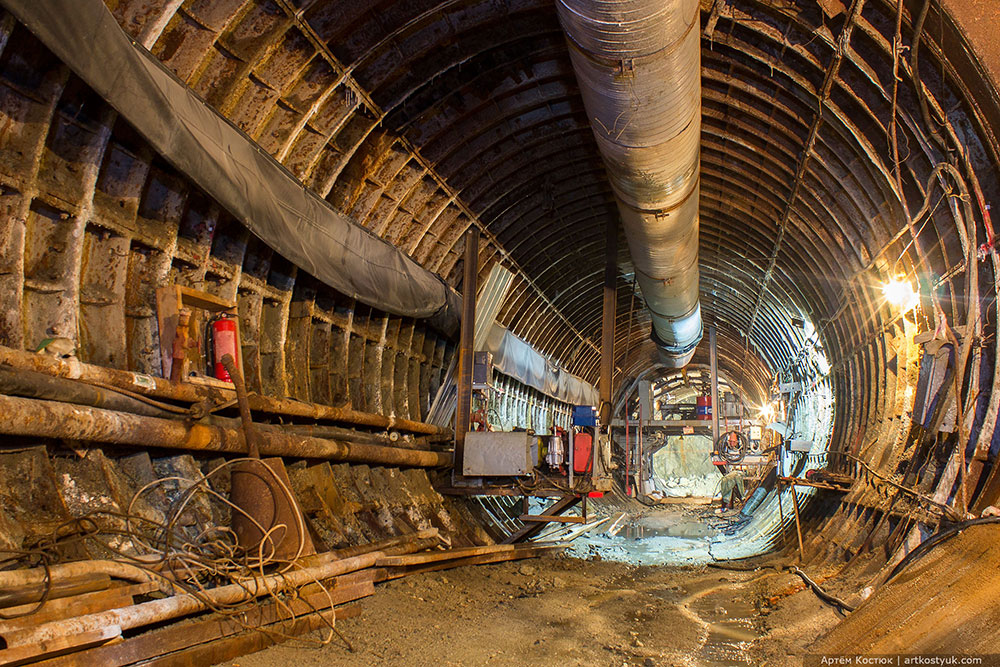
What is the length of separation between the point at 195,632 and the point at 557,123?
7961 millimetres

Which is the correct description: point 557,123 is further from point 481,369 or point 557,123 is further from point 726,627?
point 726,627

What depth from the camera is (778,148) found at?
29.8 ft

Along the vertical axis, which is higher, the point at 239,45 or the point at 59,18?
the point at 239,45

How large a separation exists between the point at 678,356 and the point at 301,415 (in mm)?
13254

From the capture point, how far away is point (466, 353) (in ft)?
31.9

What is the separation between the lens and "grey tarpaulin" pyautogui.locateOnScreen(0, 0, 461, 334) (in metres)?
4.09

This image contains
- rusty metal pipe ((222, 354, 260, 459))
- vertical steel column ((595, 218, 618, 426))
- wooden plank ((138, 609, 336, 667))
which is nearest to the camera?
wooden plank ((138, 609, 336, 667))

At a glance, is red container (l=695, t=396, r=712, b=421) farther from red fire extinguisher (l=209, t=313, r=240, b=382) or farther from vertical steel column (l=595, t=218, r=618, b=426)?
red fire extinguisher (l=209, t=313, r=240, b=382)

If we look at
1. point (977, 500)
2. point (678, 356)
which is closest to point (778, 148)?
point (977, 500)

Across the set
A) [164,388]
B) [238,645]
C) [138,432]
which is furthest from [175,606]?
[164,388]

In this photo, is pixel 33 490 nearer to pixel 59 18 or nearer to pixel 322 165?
pixel 59 18

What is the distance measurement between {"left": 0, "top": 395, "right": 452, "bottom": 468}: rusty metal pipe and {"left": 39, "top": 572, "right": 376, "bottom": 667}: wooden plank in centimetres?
138

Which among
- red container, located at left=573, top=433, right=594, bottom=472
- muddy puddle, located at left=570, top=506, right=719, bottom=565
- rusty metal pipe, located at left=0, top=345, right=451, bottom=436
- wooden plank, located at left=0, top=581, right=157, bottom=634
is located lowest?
muddy puddle, located at left=570, top=506, right=719, bottom=565

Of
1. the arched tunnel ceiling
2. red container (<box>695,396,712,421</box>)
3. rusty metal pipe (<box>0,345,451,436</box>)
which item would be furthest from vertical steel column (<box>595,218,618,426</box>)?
red container (<box>695,396,712,421</box>)
